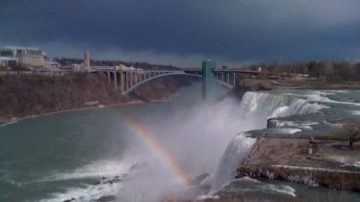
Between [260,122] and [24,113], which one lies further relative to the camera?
[24,113]

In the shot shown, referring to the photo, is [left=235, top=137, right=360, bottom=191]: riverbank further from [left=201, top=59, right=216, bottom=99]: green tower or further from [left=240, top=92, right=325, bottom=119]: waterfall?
[left=201, top=59, right=216, bottom=99]: green tower

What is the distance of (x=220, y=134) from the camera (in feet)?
74.5

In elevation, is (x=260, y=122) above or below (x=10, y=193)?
above

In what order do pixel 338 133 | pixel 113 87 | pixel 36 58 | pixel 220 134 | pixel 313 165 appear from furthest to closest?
pixel 36 58 < pixel 113 87 < pixel 220 134 < pixel 338 133 < pixel 313 165

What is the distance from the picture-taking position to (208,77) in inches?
1772

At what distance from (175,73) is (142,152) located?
86.5ft

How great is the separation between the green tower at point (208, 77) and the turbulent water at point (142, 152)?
13198 millimetres

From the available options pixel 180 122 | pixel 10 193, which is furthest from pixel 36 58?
pixel 10 193

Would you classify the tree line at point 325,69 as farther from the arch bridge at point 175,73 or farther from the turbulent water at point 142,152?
the turbulent water at point 142,152

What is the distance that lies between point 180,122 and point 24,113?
41.6 feet

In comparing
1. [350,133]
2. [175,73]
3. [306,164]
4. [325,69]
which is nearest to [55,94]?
[175,73]

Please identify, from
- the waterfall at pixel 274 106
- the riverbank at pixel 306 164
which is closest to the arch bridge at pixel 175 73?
the waterfall at pixel 274 106

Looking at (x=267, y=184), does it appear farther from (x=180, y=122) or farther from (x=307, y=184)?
(x=180, y=122)

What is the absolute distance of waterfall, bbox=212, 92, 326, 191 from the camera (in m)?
11.3
